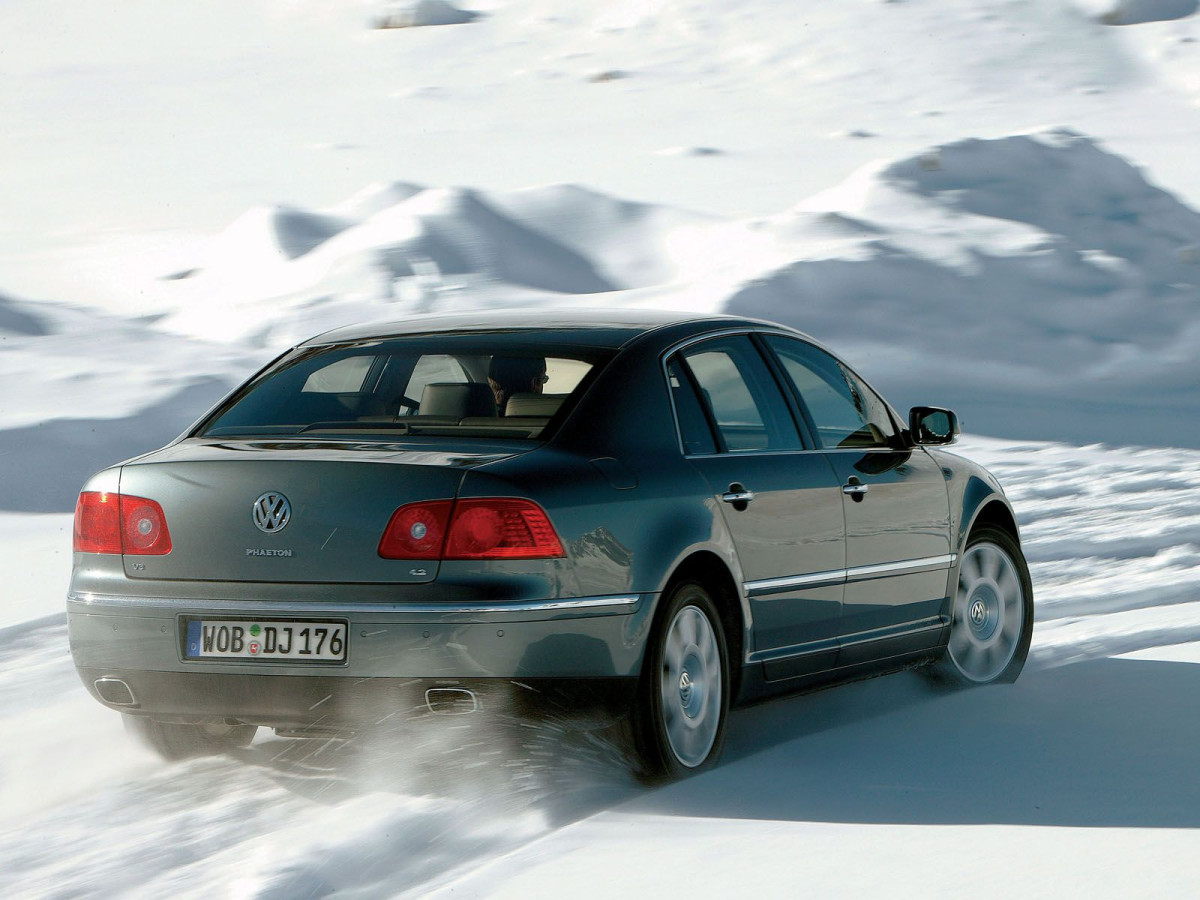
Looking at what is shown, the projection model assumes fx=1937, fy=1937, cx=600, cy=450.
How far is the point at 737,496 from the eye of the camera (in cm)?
571

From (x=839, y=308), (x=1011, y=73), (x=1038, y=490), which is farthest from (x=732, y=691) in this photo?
(x=1011, y=73)

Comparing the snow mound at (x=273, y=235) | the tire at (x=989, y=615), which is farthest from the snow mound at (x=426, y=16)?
the tire at (x=989, y=615)

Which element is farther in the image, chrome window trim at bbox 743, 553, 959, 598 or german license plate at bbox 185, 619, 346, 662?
chrome window trim at bbox 743, 553, 959, 598

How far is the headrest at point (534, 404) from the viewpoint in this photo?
5406 millimetres

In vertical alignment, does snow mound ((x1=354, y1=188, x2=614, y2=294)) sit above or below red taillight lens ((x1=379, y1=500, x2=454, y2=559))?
above

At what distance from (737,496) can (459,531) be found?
1126mm

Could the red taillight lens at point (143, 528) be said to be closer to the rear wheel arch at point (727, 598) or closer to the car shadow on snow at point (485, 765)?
the car shadow on snow at point (485, 765)

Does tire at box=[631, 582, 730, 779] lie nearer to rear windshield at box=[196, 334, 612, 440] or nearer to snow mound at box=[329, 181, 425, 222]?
rear windshield at box=[196, 334, 612, 440]

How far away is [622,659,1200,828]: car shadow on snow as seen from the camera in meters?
5.10

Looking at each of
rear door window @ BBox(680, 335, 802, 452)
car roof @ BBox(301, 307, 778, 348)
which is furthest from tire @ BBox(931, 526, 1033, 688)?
car roof @ BBox(301, 307, 778, 348)

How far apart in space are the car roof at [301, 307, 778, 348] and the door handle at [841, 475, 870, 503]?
62 cm

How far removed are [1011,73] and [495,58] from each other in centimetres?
1142

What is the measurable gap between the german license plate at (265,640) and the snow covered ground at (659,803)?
14.1 inches

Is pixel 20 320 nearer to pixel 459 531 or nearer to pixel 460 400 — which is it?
pixel 460 400
